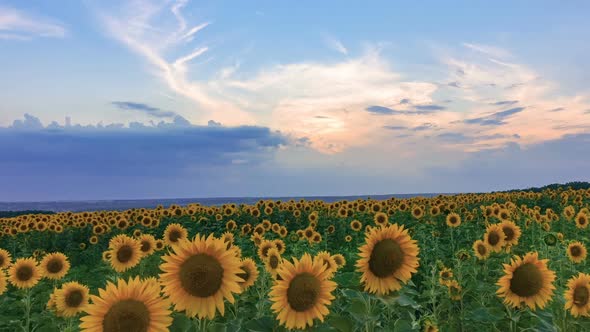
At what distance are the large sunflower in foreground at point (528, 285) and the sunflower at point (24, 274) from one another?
7.89m

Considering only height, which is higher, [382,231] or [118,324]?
[382,231]

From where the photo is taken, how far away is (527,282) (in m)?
5.13

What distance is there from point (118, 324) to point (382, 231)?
224 cm

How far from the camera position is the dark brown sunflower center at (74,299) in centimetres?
643

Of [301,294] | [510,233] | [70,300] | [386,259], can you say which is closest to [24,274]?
[70,300]

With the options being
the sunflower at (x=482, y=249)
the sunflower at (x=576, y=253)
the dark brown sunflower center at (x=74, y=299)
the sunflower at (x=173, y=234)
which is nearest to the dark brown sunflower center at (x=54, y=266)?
the sunflower at (x=173, y=234)

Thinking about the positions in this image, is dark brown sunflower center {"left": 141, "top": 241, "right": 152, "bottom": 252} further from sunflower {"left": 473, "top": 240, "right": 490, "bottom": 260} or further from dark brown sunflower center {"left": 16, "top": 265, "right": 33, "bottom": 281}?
sunflower {"left": 473, "top": 240, "right": 490, "bottom": 260}

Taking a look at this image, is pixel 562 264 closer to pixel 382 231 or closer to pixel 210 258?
pixel 382 231

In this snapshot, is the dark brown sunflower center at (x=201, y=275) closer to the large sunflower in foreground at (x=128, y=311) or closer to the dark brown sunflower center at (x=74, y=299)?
the large sunflower in foreground at (x=128, y=311)

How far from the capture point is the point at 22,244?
→ 61.1ft

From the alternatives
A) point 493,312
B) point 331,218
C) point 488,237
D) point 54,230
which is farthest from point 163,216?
point 493,312

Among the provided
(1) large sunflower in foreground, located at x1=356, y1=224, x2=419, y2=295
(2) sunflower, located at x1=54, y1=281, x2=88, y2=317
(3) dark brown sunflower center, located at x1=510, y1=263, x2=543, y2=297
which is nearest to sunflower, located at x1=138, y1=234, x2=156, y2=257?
(2) sunflower, located at x1=54, y1=281, x2=88, y2=317

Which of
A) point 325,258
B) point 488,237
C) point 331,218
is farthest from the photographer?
point 331,218

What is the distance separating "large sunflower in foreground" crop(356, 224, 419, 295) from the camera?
13.0 ft
